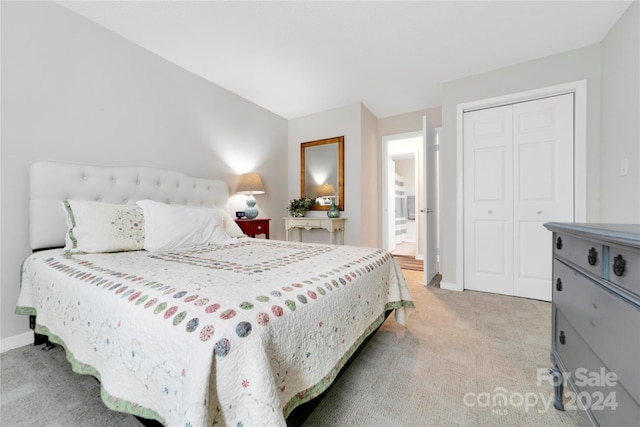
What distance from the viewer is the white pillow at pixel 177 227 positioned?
183cm

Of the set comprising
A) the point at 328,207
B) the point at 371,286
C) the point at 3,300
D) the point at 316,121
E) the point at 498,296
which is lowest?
the point at 498,296

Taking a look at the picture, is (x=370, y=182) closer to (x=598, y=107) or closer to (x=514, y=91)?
(x=514, y=91)

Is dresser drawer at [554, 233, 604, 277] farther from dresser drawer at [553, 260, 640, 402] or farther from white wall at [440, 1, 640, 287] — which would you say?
white wall at [440, 1, 640, 287]

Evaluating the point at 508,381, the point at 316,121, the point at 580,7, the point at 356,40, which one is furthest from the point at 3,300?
the point at 580,7

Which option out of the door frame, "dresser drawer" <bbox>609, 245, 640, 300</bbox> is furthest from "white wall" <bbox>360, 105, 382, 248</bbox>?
"dresser drawer" <bbox>609, 245, 640, 300</bbox>

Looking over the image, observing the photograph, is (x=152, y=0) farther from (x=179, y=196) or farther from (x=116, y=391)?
(x=116, y=391)

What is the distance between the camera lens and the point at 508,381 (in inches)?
52.9

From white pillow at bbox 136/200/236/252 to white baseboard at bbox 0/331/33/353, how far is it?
981 mm

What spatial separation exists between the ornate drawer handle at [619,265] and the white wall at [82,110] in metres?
3.04

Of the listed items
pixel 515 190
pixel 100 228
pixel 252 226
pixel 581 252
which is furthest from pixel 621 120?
pixel 100 228

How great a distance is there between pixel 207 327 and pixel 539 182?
10.6 ft

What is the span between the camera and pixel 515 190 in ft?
8.82

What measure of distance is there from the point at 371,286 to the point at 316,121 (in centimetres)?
321

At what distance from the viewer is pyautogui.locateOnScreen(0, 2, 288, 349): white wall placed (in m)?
1.69
